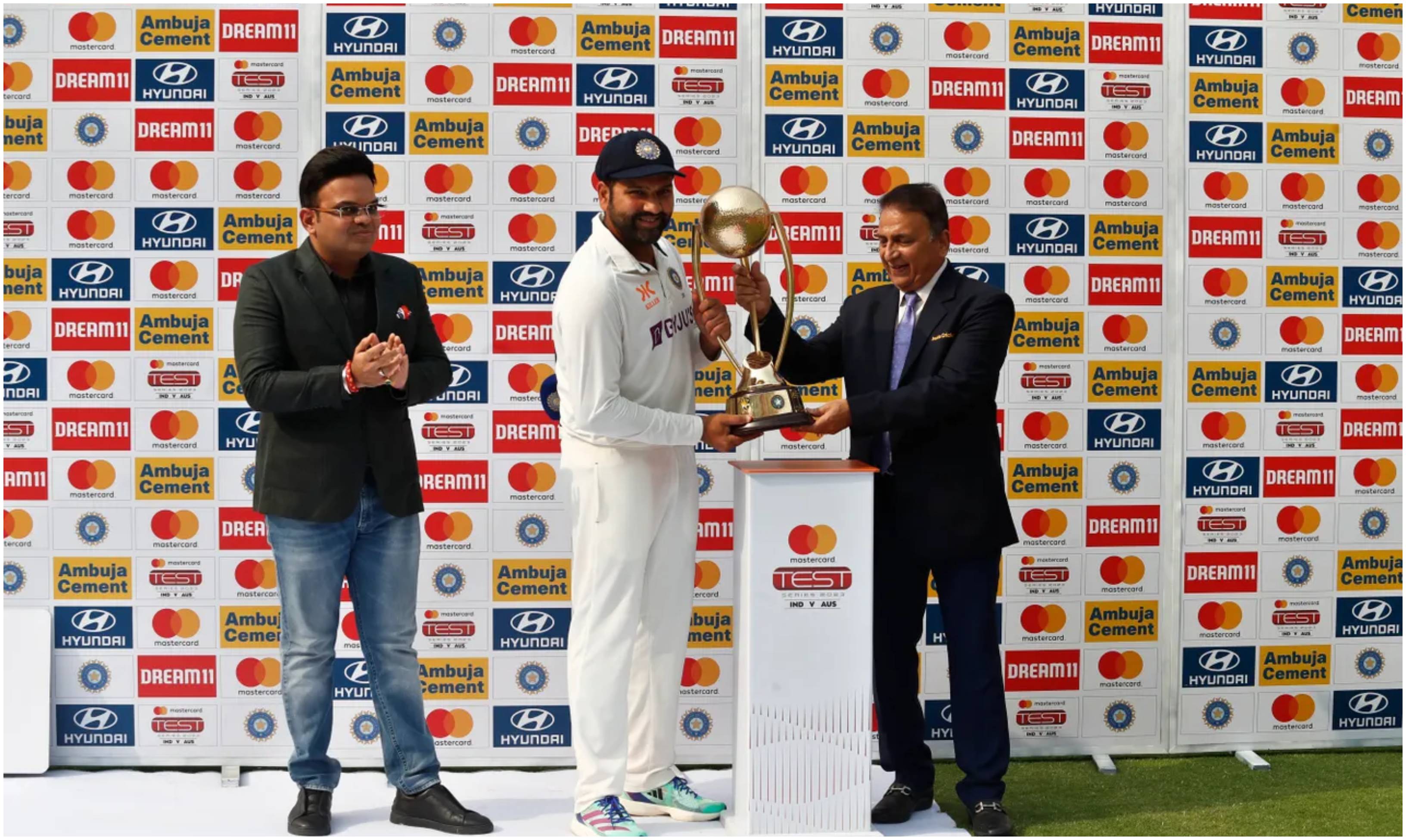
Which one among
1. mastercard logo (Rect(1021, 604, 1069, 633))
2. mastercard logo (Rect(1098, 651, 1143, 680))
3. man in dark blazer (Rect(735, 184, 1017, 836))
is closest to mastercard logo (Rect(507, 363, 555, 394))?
man in dark blazer (Rect(735, 184, 1017, 836))

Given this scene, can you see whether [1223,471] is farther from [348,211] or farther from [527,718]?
[348,211]

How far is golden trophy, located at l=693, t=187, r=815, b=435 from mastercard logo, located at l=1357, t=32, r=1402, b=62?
2570 millimetres

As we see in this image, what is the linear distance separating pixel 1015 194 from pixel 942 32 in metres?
0.63

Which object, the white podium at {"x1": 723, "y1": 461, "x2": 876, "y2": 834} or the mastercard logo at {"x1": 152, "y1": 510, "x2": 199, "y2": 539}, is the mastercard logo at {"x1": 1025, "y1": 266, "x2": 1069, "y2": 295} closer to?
the white podium at {"x1": 723, "y1": 461, "x2": 876, "y2": 834}

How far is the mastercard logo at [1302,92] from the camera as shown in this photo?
4.73 metres

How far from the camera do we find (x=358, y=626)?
3939 mm

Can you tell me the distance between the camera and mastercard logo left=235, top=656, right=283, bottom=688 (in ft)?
15.1

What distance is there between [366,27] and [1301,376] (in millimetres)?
3619

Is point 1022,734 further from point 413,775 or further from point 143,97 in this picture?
point 143,97

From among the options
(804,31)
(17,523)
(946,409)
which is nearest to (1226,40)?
(804,31)

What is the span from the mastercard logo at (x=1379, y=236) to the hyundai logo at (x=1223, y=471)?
95 centimetres

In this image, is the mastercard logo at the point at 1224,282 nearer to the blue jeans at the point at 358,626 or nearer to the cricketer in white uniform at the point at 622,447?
the cricketer in white uniform at the point at 622,447

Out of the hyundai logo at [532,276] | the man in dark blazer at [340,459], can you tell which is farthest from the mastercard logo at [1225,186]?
the man in dark blazer at [340,459]

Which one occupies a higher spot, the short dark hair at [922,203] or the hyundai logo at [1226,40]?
the hyundai logo at [1226,40]
